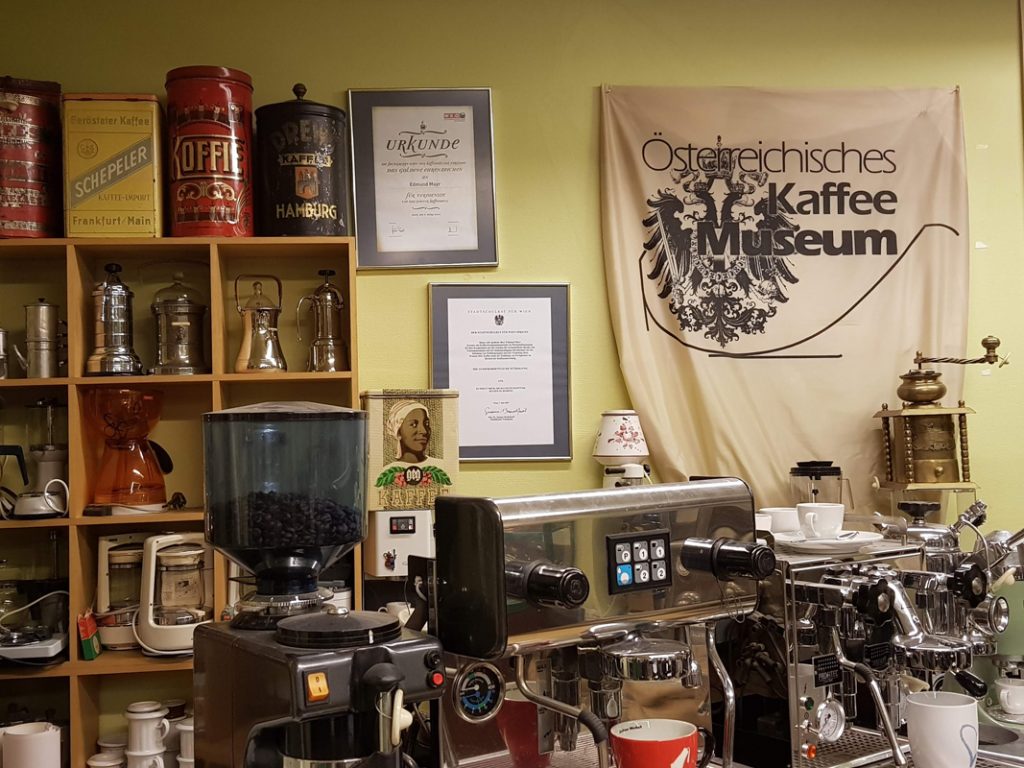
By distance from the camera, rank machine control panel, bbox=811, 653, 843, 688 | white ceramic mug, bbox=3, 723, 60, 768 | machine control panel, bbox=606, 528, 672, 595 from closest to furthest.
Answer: machine control panel, bbox=606, 528, 672, 595 → machine control panel, bbox=811, 653, 843, 688 → white ceramic mug, bbox=3, 723, 60, 768

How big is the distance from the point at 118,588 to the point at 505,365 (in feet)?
3.86

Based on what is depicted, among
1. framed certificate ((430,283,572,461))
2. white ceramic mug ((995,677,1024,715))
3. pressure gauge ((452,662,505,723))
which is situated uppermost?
framed certificate ((430,283,572,461))

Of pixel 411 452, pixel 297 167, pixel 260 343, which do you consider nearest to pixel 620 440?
pixel 411 452

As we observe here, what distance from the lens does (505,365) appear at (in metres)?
2.91

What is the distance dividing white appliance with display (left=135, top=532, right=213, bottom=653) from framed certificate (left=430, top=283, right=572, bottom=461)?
755mm

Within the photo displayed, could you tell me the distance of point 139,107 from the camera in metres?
2.66

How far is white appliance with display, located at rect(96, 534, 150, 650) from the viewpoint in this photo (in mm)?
2604

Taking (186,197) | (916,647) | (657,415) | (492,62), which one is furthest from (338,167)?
(916,647)

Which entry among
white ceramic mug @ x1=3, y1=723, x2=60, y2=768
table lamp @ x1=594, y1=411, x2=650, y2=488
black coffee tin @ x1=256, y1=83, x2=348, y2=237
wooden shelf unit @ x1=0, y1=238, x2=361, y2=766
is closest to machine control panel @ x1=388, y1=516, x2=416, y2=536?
wooden shelf unit @ x1=0, y1=238, x2=361, y2=766

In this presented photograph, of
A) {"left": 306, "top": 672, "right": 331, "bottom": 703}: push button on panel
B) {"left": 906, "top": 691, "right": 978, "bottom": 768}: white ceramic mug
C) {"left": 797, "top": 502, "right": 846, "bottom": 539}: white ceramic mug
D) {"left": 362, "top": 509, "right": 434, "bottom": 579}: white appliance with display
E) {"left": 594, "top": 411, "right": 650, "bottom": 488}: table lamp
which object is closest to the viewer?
{"left": 306, "top": 672, "right": 331, "bottom": 703}: push button on panel

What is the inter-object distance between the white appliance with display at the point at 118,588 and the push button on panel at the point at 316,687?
1.58m

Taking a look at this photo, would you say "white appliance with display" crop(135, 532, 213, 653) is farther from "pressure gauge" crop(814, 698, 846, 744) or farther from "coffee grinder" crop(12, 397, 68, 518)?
"pressure gauge" crop(814, 698, 846, 744)

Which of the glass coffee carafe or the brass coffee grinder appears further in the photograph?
the brass coffee grinder

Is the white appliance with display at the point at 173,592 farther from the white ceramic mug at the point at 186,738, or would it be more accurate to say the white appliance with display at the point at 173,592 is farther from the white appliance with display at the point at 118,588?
the white ceramic mug at the point at 186,738
